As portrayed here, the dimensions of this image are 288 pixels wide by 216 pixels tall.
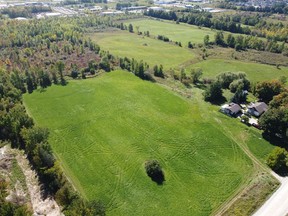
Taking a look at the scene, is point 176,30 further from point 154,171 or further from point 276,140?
point 154,171

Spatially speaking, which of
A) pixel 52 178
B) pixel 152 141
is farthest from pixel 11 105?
pixel 152 141

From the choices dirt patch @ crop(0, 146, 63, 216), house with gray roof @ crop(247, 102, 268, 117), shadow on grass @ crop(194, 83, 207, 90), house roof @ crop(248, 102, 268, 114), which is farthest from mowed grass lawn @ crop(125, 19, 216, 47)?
dirt patch @ crop(0, 146, 63, 216)

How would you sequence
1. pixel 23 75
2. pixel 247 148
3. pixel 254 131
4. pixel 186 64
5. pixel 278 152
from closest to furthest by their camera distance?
pixel 278 152
pixel 247 148
pixel 254 131
pixel 23 75
pixel 186 64

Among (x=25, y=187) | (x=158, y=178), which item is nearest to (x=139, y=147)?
(x=158, y=178)

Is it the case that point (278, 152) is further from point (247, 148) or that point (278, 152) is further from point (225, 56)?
point (225, 56)

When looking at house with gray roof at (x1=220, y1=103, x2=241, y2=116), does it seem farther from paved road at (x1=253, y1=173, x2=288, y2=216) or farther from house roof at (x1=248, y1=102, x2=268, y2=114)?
paved road at (x1=253, y1=173, x2=288, y2=216)

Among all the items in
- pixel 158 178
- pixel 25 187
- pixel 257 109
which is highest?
pixel 257 109

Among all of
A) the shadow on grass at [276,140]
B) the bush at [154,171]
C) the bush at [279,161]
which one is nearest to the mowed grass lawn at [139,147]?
the bush at [154,171]
